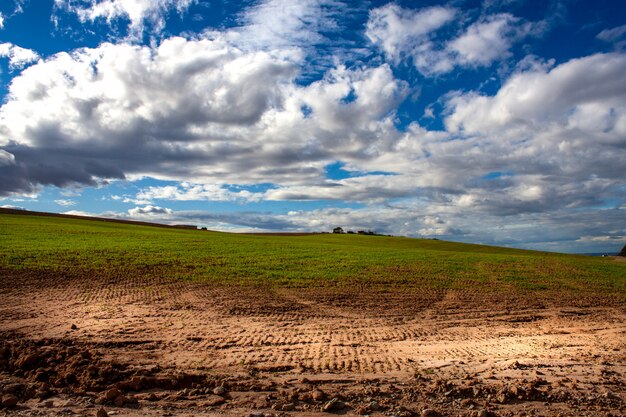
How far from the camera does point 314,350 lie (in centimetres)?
987

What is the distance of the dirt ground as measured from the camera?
6.73 m

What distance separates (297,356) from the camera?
936cm

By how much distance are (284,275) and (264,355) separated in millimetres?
14101

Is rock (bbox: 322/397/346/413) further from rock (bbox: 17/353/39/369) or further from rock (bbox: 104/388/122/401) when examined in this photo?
rock (bbox: 17/353/39/369)

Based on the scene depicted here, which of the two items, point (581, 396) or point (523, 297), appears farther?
point (523, 297)

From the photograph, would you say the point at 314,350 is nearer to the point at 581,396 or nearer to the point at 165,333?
the point at 165,333

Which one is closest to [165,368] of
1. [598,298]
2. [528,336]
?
[528,336]

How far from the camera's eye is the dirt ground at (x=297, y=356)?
6.73 meters

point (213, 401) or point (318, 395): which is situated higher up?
point (318, 395)

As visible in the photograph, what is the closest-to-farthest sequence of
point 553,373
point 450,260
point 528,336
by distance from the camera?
point 553,373 → point 528,336 → point 450,260

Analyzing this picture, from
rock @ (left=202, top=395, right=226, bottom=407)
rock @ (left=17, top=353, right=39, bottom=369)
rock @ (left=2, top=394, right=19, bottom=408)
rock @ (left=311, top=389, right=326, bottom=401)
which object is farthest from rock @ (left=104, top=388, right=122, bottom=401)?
rock @ (left=311, top=389, right=326, bottom=401)

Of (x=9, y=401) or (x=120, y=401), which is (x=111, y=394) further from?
(x=9, y=401)

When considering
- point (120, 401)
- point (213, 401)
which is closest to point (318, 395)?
point (213, 401)

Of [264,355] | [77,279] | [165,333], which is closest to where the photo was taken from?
[264,355]
